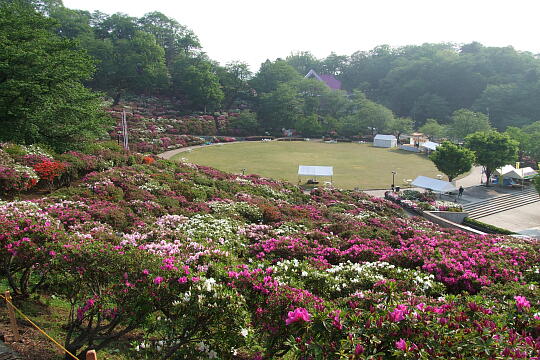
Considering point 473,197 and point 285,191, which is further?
point 473,197

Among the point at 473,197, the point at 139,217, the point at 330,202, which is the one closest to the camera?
the point at 139,217

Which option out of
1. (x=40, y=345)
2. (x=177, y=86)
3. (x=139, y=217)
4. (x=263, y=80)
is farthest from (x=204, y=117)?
(x=40, y=345)

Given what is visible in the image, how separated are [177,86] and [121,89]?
33.1ft

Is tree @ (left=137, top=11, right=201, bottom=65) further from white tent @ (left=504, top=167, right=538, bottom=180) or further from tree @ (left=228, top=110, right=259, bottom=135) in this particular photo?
white tent @ (left=504, top=167, right=538, bottom=180)

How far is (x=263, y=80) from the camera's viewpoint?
233 ft

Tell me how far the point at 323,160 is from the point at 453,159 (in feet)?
41.9

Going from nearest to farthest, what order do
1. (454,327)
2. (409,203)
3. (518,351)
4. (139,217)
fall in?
(518,351) < (454,327) < (139,217) < (409,203)

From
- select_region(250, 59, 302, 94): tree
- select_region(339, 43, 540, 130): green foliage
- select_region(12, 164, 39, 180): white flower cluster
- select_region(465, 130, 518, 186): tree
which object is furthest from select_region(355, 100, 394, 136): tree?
select_region(12, 164, 39, 180): white flower cluster

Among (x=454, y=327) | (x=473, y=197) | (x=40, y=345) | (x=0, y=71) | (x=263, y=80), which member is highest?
(x=263, y=80)

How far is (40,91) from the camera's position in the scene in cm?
1698

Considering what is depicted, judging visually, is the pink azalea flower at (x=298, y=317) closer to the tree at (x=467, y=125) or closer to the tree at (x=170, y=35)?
the tree at (x=467, y=125)

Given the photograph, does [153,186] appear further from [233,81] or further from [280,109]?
[233,81]

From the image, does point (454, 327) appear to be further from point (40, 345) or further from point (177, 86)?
point (177, 86)

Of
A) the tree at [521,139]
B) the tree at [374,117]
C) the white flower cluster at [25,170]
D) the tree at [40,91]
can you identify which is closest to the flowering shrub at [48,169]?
the white flower cluster at [25,170]
